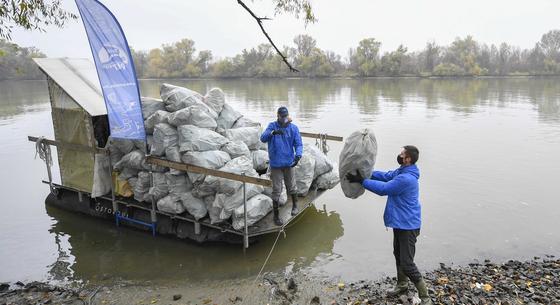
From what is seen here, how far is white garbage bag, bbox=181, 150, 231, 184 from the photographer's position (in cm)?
654

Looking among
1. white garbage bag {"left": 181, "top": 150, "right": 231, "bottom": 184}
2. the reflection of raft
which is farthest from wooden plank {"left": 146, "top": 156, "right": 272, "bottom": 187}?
white garbage bag {"left": 181, "top": 150, "right": 231, "bottom": 184}

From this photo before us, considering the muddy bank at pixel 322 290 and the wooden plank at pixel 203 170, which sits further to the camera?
the wooden plank at pixel 203 170

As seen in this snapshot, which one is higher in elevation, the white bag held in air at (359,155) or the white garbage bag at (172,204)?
the white bag held in air at (359,155)

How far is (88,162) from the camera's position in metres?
7.91

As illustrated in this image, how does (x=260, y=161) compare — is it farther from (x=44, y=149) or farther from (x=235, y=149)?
(x=44, y=149)

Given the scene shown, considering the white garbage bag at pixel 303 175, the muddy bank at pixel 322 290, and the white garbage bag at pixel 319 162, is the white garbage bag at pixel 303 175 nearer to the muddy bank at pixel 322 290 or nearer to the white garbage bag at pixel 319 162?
the white garbage bag at pixel 319 162

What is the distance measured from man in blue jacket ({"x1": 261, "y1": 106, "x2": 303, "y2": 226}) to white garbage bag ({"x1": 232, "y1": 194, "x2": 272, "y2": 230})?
16cm

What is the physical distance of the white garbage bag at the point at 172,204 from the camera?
22.8 ft

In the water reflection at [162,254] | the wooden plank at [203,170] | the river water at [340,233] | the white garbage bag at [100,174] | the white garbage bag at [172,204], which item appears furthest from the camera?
the white garbage bag at [100,174]

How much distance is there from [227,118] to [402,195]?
14.2 ft

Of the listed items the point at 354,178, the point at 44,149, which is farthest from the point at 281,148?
the point at 44,149

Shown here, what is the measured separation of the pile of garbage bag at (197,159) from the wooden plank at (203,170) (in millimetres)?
131

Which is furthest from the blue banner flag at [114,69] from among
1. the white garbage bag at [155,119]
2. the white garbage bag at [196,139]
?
the white garbage bag at [196,139]

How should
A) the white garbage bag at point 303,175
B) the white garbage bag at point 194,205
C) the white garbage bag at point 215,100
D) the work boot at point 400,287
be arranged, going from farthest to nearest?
1. the white garbage bag at point 215,100
2. the white garbage bag at point 303,175
3. the white garbage bag at point 194,205
4. the work boot at point 400,287
